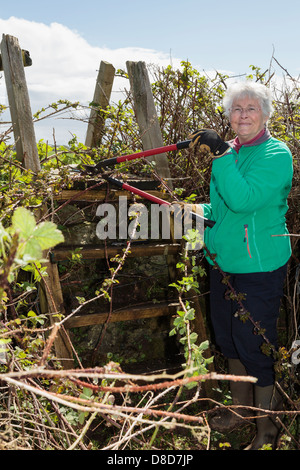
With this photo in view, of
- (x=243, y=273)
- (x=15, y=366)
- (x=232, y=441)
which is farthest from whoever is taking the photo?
(x=232, y=441)

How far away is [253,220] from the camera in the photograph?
254 cm

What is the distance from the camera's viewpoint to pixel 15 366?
6.82ft

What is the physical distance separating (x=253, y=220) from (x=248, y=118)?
589 millimetres

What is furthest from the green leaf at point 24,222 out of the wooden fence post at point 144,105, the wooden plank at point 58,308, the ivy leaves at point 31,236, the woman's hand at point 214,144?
the wooden fence post at point 144,105

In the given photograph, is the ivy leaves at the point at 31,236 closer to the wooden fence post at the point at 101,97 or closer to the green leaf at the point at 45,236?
the green leaf at the point at 45,236

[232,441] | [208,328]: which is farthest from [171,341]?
[232,441]

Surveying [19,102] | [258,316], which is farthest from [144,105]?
[258,316]

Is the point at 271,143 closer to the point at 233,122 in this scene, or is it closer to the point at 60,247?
the point at 233,122

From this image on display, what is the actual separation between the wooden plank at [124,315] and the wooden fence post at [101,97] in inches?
77.4

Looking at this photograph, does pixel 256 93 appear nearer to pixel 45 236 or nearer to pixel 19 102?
pixel 19 102

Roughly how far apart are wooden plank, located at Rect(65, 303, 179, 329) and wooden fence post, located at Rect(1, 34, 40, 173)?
1.12 meters

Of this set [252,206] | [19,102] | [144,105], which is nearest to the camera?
[252,206]

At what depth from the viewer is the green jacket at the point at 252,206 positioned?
7.84ft

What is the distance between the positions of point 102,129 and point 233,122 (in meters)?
2.08
